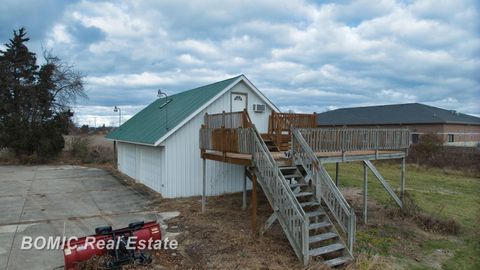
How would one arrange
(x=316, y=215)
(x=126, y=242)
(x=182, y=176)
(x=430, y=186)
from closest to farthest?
1. (x=126, y=242)
2. (x=316, y=215)
3. (x=182, y=176)
4. (x=430, y=186)

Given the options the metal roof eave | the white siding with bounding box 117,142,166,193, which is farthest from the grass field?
the white siding with bounding box 117,142,166,193

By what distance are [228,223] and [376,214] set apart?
505cm

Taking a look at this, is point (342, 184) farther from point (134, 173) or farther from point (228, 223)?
point (134, 173)

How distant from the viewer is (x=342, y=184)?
55.1 ft

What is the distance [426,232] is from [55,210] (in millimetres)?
11372

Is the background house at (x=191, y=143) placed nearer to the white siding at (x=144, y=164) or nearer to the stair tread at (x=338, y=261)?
the white siding at (x=144, y=164)

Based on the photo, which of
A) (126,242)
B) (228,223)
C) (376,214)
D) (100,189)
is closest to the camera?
(126,242)

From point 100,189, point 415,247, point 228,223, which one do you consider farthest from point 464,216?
point 100,189

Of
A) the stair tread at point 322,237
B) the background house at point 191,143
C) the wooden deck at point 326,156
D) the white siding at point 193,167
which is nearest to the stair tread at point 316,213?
the stair tread at point 322,237

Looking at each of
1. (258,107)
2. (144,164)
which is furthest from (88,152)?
(258,107)

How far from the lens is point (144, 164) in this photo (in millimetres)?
15242

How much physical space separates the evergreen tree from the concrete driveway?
328 inches

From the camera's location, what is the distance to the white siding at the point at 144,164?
13.2m

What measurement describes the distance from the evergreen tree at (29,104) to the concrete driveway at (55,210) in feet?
27.3
